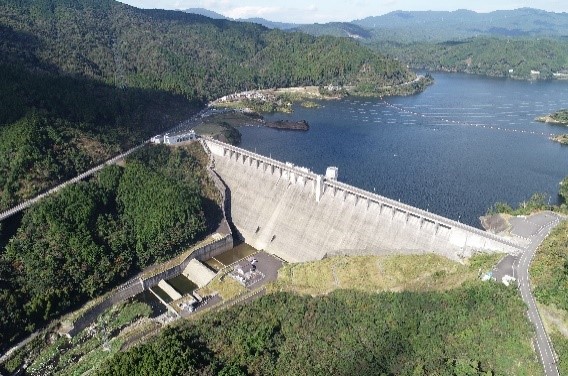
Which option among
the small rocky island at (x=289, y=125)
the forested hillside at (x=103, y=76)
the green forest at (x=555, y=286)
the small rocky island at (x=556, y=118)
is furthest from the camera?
the small rocky island at (x=556, y=118)

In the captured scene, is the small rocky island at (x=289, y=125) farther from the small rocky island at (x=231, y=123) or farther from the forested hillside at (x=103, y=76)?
the forested hillside at (x=103, y=76)

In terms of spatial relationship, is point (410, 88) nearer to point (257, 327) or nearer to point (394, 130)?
point (394, 130)

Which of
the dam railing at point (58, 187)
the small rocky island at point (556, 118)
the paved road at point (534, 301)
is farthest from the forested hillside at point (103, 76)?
the paved road at point (534, 301)

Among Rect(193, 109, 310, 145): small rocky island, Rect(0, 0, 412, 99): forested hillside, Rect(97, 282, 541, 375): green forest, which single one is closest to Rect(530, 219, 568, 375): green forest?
Rect(97, 282, 541, 375): green forest

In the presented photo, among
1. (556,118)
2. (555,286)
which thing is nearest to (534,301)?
(555,286)

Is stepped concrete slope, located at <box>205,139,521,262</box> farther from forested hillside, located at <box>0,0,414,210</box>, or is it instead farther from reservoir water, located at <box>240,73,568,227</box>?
forested hillside, located at <box>0,0,414,210</box>

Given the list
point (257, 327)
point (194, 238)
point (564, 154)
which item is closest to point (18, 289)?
point (194, 238)
